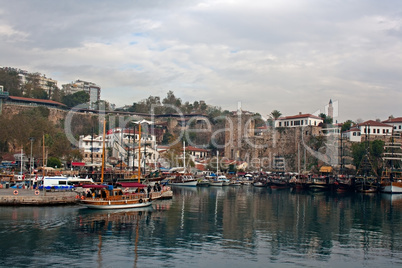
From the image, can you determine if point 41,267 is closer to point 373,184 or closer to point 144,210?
point 144,210

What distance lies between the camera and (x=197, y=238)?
21938 millimetres

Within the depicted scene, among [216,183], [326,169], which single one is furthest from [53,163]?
[326,169]

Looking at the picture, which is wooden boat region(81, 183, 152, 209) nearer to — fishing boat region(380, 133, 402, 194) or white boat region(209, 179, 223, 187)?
white boat region(209, 179, 223, 187)

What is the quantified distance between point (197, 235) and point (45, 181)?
2217 cm

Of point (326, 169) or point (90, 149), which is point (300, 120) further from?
point (90, 149)

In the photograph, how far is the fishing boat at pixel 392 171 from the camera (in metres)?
53.6

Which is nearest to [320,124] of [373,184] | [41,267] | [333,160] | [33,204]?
[333,160]

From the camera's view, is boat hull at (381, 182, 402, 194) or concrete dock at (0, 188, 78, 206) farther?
boat hull at (381, 182, 402, 194)

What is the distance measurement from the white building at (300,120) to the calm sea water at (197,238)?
1870 inches

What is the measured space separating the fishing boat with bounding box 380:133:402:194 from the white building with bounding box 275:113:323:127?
51.8 feet

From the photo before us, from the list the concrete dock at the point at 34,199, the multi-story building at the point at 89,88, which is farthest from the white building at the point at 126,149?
the multi-story building at the point at 89,88

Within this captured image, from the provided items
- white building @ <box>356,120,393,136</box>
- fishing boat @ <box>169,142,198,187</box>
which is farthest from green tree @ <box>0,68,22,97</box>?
white building @ <box>356,120,393,136</box>

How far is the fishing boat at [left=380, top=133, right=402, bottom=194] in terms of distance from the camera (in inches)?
2109

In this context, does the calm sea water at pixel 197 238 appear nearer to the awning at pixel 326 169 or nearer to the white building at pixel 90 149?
the awning at pixel 326 169
